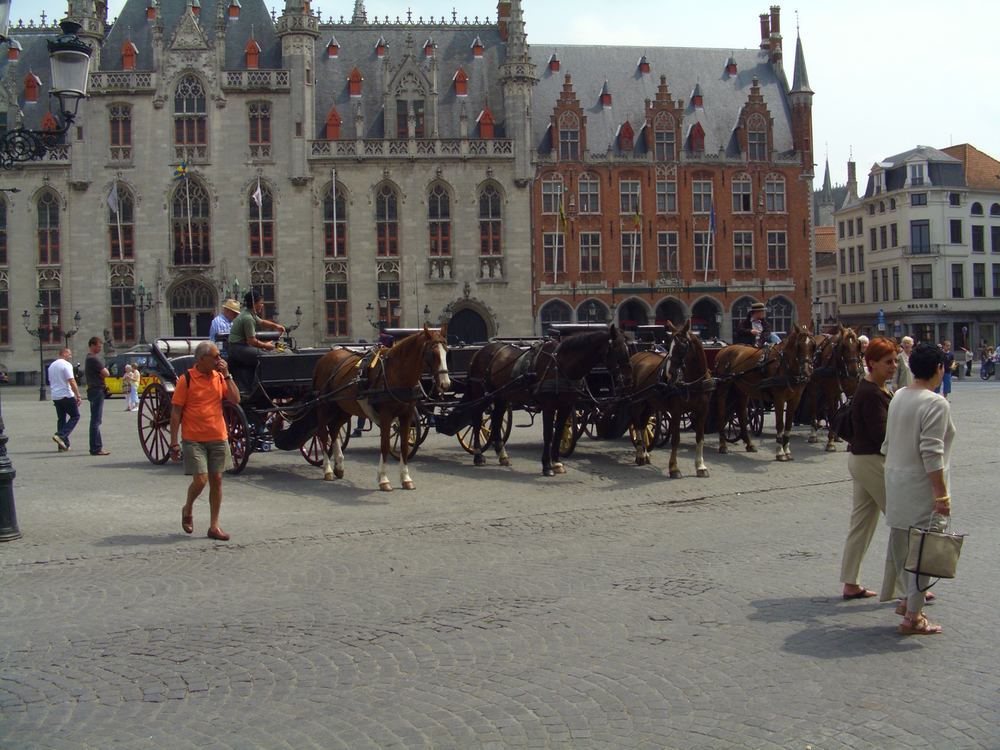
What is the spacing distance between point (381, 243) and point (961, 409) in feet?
93.4

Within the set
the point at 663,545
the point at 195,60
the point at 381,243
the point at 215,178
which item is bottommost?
the point at 663,545

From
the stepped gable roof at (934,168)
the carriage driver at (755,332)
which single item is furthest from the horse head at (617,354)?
the stepped gable roof at (934,168)

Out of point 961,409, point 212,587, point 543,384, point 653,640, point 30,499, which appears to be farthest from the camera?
point 961,409

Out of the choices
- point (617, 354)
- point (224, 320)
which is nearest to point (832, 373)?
point (617, 354)

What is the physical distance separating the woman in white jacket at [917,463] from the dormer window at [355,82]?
43878 mm

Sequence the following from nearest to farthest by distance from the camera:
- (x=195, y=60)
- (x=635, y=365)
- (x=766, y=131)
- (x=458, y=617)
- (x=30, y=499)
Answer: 1. (x=458, y=617)
2. (x=30, y=499)
3. (x=635, y=365)
4. (x=195, y=60)
5. (x=766, y=131)

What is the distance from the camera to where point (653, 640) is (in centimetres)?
613

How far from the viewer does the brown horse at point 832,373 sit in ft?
50.0

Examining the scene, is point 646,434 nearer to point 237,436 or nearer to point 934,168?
point 237,436

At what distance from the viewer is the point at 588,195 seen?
4791 centimetres

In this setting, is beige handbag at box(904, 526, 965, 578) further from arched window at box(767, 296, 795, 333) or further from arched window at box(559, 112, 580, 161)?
arched window at box(767, 296, 795, 333)

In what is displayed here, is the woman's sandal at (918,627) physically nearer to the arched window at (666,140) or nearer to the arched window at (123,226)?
the arched window at (666,140)

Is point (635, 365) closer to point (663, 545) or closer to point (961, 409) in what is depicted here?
point (663, 545)

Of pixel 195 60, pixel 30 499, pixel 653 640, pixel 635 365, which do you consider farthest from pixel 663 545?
pixel 195 60
